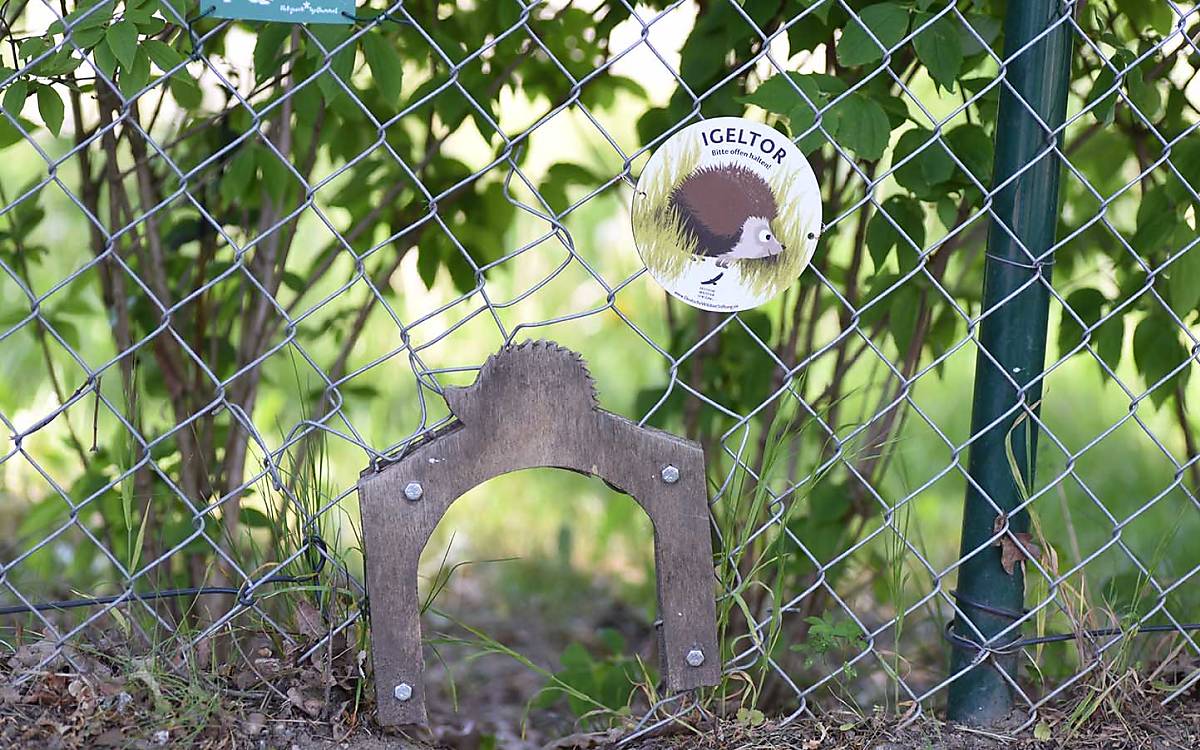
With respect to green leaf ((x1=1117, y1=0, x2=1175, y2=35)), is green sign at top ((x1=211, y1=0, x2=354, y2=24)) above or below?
above

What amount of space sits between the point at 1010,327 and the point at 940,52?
0.38 meters

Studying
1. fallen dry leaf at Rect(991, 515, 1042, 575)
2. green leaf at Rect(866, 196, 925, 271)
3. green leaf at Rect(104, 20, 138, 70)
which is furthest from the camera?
green leaf at Rect(866, 196, 925, 271)

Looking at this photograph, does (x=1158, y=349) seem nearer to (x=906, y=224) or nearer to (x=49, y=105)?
(x=906, y=224)

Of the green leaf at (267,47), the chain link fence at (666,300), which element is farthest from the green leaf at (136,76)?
the green leaf at (267,47)

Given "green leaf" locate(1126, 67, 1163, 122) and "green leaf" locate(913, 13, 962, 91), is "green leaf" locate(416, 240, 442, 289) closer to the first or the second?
"green leaf" locate(913, 13, 962, 91)

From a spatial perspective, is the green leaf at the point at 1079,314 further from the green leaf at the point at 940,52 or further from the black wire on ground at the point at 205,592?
the black wire on ground at the point at 205,592

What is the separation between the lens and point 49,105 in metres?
1.44

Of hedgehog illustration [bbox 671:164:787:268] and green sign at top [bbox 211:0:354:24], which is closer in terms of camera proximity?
green sign at top [bbox 211:0:354:24]

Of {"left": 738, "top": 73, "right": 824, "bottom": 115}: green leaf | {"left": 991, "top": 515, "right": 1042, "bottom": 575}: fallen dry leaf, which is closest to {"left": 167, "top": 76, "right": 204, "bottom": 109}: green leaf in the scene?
{"left": 738, "top": 73, "right": 824, "bottom": 115}: green leaf

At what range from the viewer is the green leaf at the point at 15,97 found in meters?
1.41

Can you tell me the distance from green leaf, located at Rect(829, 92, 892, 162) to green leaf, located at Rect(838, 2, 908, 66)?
0.21 ft

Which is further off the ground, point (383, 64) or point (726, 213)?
point (383, 64)

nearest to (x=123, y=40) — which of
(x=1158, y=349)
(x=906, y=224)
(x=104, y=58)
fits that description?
(x=104, y=58)

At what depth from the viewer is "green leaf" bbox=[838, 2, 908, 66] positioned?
148cm
